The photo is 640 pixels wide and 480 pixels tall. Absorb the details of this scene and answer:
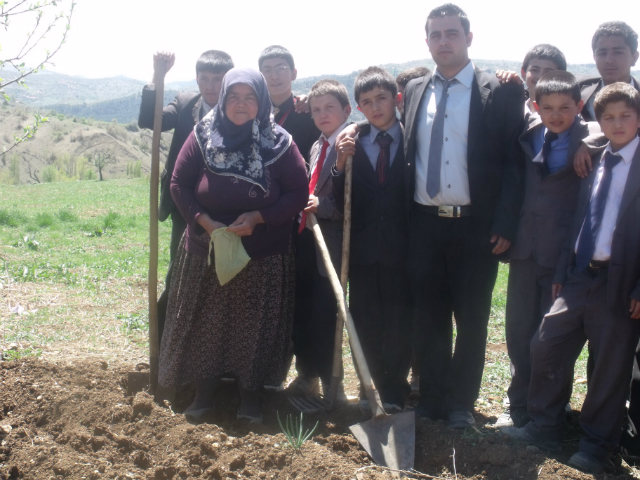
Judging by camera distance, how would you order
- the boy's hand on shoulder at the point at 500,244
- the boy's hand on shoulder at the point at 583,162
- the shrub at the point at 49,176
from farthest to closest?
the shrub at the point at 49,176 → the boy's hand on shoulder at the point at 500,244 → the boy's hand on shoulder at the point at 583,162

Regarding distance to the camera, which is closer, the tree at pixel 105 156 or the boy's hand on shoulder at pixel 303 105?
the boy's hand on shoulder at pixel 303 105

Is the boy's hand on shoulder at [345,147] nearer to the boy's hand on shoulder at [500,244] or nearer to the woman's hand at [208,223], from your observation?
the woman's hand at [208,223]

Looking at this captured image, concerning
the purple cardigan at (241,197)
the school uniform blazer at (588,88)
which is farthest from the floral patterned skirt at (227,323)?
the school uniform blazer at (588,88)

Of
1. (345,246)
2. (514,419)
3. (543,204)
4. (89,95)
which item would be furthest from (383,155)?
(89,95)

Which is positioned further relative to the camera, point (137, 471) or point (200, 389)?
point (200, 389)

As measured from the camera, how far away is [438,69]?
3.51m

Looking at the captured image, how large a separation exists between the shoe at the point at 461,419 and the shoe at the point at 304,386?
3.20ft

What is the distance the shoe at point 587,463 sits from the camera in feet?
9.46

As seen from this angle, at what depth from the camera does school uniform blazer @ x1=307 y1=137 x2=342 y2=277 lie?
3.72 m

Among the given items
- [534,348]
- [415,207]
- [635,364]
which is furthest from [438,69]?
[635,364]

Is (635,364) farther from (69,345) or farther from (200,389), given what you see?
(69,345)

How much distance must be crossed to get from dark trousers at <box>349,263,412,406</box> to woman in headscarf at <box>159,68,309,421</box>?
436 mm

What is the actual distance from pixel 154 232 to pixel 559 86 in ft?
8.24

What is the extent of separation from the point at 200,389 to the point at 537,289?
2.10 m
